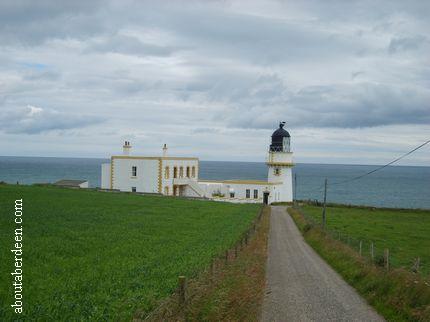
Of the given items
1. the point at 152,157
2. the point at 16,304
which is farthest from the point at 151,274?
the point at 152,157

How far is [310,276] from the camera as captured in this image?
64.2ft

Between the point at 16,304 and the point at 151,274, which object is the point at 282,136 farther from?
the point at 16,304

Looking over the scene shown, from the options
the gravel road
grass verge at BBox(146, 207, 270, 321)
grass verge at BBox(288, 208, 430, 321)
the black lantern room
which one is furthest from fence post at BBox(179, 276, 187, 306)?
the black lantern room

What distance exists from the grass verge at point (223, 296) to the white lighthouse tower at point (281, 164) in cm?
4670

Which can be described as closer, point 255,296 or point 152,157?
point 255,296

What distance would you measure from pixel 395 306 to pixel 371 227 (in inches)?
1070

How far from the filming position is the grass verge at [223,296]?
11.3 meters

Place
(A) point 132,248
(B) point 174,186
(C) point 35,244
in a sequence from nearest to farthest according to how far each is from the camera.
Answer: (C) point 35,244 → (A) point 132,248 → (B) point 174,186

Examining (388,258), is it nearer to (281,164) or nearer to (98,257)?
(98,257)

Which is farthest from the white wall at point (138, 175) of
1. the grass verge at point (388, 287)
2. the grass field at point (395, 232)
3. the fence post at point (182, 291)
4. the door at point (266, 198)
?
the fence post at point (182, 291)

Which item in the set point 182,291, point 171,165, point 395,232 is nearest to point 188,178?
point 171,165

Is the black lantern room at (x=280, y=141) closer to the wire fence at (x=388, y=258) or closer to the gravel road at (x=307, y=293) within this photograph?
the wire fence at (x=388, y=258)

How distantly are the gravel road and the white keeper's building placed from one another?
34.0 metres

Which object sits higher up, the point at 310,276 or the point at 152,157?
the point at 152,157
